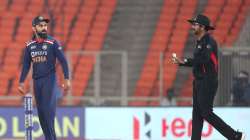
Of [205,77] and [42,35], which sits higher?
[42,35]

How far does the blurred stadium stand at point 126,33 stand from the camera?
17844 mm

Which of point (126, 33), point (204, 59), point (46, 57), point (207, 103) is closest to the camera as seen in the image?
point (204, 59)

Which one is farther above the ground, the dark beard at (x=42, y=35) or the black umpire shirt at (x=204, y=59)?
the dark beard at (x=42, y=35)

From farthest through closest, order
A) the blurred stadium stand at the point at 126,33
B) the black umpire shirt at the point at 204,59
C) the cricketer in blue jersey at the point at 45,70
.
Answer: the blurred stadium stand at the point at 126,33, the cricketer in blue jersey at the point at 45,70, the black umpire shirt at the point at 204,59

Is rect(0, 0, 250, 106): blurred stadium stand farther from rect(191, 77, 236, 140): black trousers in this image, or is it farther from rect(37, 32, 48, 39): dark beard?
rect(191, 77, 236, 140): black trousers

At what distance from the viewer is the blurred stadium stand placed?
17.8m

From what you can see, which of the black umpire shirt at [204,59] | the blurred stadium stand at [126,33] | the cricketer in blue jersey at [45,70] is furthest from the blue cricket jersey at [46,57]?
the blurred stadium stand at [126,33]

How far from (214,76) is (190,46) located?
8.85m

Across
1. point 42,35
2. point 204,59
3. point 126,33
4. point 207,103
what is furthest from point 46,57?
point 126,33

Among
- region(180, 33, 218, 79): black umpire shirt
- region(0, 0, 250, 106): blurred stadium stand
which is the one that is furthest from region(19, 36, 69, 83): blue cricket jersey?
region(0, 0, 250, 106): blurred stadium stand

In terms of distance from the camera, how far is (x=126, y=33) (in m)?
20.1

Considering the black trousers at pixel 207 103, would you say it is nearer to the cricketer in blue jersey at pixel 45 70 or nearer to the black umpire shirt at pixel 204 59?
the black umpire shirt at pixel 204 59

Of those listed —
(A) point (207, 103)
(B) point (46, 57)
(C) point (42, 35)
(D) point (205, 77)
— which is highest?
(C) point (42, 35)

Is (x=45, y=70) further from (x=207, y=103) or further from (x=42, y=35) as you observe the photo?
(x=207, y=103)
